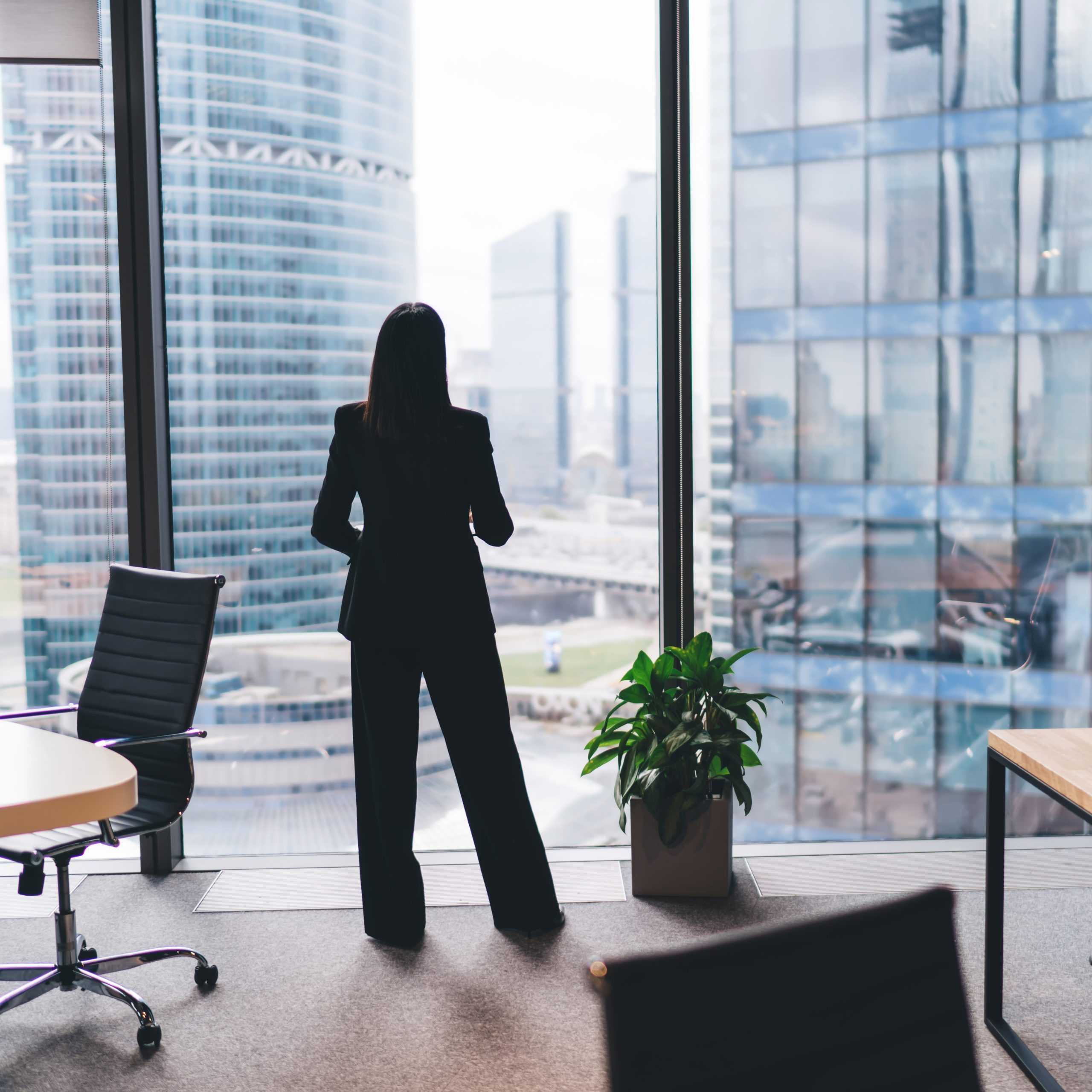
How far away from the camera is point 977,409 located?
3152mm

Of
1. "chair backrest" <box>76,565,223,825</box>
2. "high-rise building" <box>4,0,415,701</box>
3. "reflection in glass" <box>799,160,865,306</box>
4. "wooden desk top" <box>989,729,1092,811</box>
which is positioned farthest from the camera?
"reflection in glass" <box>799,160,865,306</box>

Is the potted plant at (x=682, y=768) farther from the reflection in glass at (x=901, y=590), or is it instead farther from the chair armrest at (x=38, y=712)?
the chair armrest at (x=38, y=712)

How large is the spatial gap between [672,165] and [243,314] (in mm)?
1381

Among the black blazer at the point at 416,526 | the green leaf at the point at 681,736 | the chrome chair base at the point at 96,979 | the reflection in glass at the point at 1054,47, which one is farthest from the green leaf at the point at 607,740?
the reflection in glass at the point at 1054,47

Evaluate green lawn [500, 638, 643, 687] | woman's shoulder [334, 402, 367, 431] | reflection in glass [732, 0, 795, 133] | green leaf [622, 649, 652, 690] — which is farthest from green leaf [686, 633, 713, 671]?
reflection in glass [732, 0, 795, 133]

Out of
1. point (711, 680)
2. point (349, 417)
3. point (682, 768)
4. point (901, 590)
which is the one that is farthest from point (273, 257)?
point (901, 590)

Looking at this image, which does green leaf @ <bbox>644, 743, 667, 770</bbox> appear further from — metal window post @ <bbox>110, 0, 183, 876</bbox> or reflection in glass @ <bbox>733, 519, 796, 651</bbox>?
metal window post @ <bbox>110, 0, 183, 876</bbox>

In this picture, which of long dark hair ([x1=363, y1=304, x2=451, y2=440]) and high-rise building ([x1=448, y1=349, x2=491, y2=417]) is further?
high-rise building ([x1=448, y1=349, x2=491, y2=417])

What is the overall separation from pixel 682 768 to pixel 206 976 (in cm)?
131

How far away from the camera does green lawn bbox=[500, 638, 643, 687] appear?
10.3 ft

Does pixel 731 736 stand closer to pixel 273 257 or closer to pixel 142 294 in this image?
pixel 273 257

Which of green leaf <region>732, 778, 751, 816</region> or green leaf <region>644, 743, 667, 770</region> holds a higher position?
green leaf <region>644, 743, 667, 770</region>

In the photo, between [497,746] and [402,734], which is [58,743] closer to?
[402,734]

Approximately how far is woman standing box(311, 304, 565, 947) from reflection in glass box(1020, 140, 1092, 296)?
73.9 inches
